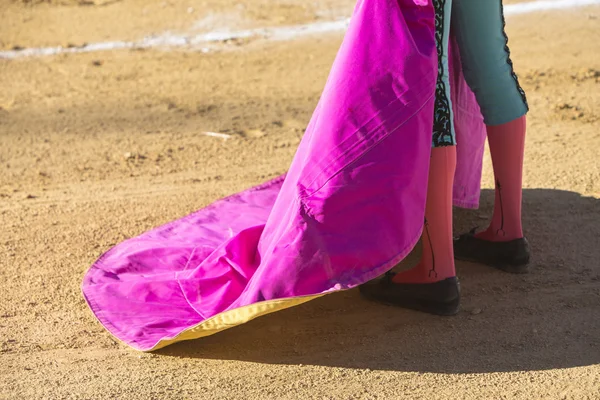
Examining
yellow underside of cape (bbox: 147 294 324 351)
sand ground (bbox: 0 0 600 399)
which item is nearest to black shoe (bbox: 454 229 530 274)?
sand ground (bbox: 0 0 600 399)

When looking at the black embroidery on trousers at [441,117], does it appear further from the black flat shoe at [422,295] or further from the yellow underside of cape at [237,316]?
the yellow underside of cape at [237,316]

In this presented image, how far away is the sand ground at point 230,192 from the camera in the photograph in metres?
2.64

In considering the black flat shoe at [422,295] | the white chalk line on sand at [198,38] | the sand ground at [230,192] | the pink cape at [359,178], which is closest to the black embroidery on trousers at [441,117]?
the pink cape at [359,178]

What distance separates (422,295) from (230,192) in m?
1.41

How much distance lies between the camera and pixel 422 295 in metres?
2.92

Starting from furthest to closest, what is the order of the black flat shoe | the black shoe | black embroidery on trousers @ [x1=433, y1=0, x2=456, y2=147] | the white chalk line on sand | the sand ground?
1. the white chalk line on sand
2. the black shoe
3. the black flat shoe
4. black embroidery on trousers @ [x1=433, y1=0, x2=456, y2=147]
5. the sand ground

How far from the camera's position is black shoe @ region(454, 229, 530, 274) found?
10.6ft

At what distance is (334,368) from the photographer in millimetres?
2670

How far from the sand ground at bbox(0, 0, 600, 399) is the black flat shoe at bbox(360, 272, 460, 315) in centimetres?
4

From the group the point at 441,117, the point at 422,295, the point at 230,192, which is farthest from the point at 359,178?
the point at 230,192

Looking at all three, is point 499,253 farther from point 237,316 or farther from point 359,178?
point 237,316

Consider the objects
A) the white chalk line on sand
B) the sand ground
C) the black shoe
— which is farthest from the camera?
the white chalk line on sand

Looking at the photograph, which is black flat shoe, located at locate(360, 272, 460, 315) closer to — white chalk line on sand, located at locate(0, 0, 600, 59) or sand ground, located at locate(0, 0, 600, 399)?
sand ground, located at locate(0, 0, 600, 399)

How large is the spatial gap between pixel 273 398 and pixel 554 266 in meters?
1.31
